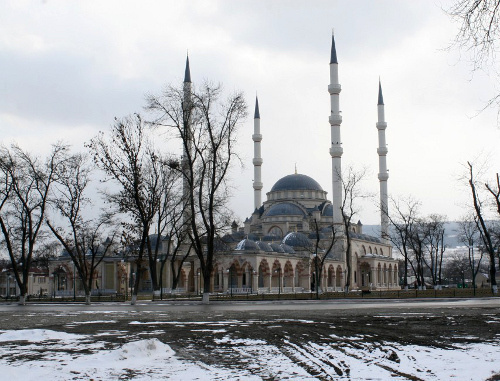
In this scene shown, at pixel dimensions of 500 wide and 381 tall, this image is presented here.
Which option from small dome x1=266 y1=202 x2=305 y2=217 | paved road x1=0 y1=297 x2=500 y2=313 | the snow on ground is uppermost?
small dome x1=266 y1=202 x2=305 y2=217

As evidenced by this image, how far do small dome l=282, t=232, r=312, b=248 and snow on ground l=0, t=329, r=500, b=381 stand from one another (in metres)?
58.9

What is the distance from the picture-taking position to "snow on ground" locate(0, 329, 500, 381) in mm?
6934

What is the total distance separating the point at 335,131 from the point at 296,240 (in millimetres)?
13321

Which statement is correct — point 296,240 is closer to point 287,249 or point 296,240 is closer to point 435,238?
point 287,249

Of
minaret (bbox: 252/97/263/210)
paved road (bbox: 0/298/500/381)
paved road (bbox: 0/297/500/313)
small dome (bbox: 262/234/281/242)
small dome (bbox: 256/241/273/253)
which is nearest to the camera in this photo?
paved road (bbox: 0/298/500/381)

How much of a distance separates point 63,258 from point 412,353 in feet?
191

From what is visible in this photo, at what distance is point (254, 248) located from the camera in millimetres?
58062

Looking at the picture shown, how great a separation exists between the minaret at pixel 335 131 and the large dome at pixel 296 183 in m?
17.5

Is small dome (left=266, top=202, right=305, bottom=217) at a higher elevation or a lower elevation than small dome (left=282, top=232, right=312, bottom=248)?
higher

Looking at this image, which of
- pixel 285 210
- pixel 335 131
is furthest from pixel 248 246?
pixel 285 210

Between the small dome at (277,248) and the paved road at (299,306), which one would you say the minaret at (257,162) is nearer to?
the small dome at (277,248)

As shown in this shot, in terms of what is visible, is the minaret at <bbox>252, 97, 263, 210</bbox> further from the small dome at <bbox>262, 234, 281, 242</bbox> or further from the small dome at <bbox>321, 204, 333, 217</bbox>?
the small dome at <bbox>262, 234, 281, 242</bbox>

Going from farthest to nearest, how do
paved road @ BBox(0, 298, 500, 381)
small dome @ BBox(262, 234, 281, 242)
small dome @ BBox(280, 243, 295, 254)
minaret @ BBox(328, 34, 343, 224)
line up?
small dome @ BBox(262, 234, 281, 242) → minaret @ BBox(328, 34, 343, 224) → small dome @ BBox(280, 243, 295, 254) → paved road @ BBox(0, 298, 500, 381)

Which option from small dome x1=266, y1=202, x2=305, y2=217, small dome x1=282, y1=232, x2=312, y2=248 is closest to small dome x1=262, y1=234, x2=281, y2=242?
small dome x1=282, y1=232, x2=312, y2=248
